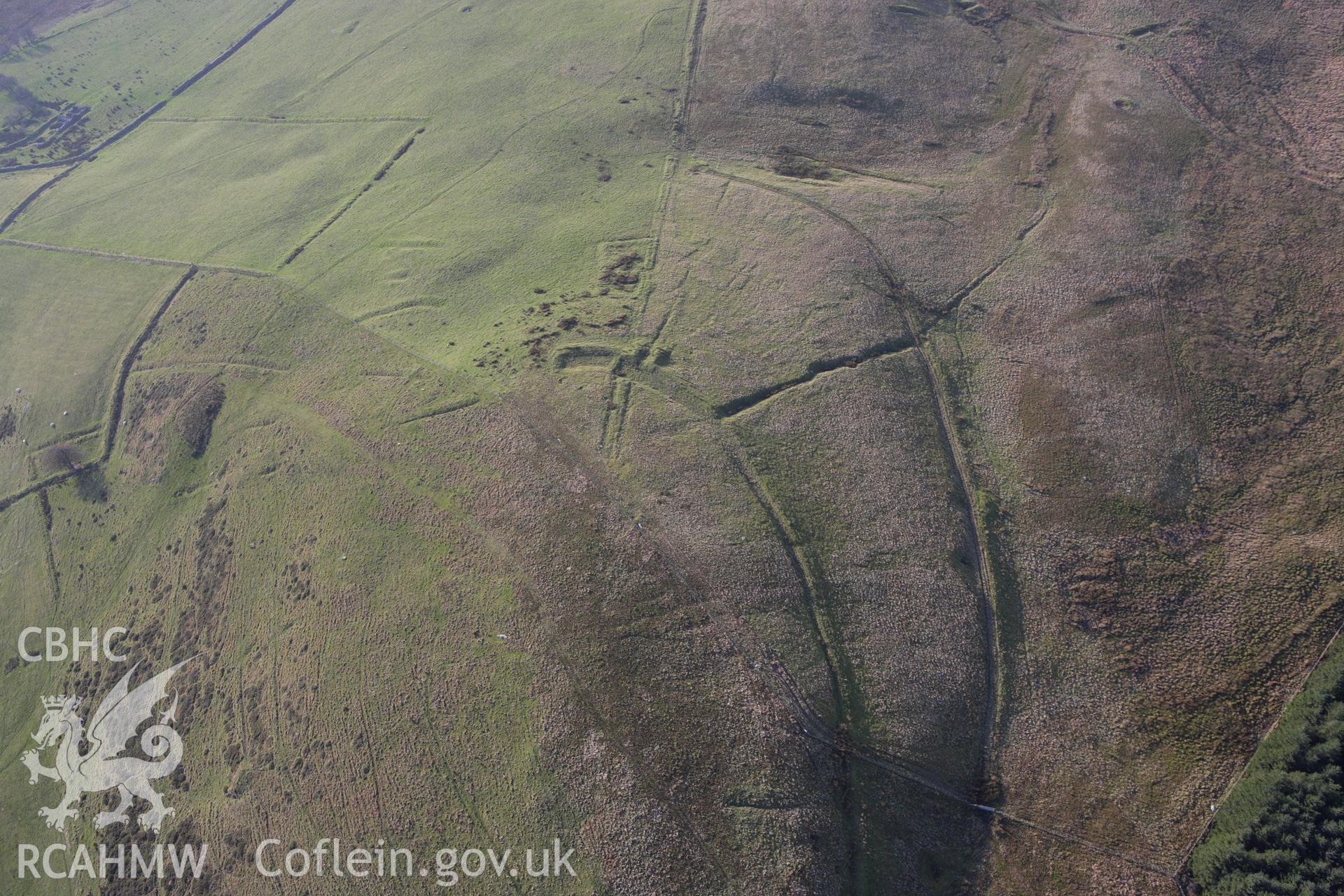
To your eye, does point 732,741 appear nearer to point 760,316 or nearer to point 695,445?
point 695,445

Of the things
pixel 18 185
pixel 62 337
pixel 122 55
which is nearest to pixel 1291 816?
pixel 62 337

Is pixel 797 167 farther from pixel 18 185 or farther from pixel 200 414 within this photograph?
pixel 18 185

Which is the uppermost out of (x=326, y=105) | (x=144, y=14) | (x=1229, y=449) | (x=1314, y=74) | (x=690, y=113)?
(x=144, y=14)

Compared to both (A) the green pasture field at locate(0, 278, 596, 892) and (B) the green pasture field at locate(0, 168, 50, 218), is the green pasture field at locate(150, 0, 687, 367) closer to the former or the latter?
(A) the green pasture field at locate(0, 278, 596, 892)

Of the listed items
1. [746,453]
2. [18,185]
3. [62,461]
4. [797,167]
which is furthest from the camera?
[18,185]

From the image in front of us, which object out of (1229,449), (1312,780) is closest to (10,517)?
(1312,780)

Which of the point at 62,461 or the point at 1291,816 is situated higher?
the point at 62,461
